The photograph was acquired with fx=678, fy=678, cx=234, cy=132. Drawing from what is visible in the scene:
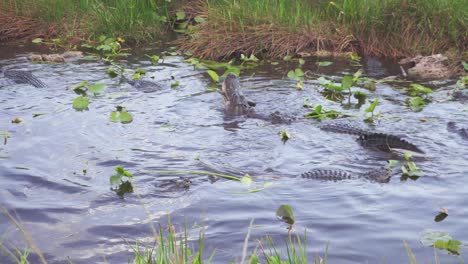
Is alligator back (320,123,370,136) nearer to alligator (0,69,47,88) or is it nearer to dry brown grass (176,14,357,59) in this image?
dry brown grass (176,14,357,59)

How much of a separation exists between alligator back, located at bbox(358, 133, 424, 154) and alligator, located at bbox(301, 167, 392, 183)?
20.0 inches

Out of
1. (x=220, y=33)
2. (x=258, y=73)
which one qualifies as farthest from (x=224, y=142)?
(x=220, y=33)

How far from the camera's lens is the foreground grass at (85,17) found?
459 inches

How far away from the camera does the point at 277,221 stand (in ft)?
15.5

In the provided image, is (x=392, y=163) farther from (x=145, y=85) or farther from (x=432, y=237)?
(x=145, y=85)

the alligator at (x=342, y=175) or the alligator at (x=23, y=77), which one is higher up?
the alligator at (x=342, y=175)

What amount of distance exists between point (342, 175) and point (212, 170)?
1087 millimetres

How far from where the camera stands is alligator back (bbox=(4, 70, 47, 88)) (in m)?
8.79

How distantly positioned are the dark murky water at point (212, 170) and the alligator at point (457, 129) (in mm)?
45

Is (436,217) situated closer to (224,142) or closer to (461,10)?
(224,142)

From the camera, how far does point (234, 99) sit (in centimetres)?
758

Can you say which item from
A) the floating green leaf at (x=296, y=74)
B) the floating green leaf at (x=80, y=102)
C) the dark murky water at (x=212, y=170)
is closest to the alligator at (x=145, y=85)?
the dark murky water at (x=212, y=170)

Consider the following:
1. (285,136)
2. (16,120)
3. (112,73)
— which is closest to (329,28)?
(112,73)

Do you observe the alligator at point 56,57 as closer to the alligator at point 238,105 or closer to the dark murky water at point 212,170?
the dark murky water at point 212,170
